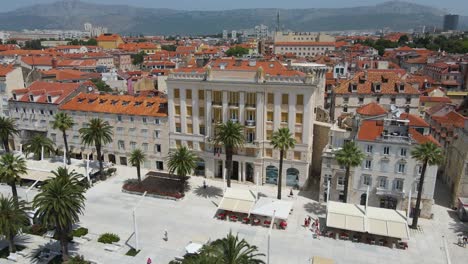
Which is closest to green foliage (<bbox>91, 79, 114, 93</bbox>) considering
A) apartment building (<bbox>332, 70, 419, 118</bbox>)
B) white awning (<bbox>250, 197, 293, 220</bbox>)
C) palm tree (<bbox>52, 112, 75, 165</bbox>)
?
palm tree (<bbox>52, 112, 75, 165</bbox>)

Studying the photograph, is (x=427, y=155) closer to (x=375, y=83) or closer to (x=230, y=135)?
(x=230, y=135)

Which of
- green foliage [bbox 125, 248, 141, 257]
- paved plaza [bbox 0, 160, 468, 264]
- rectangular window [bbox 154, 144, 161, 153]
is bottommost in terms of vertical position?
paved plaza [bbox 0, 160, 468, 264]

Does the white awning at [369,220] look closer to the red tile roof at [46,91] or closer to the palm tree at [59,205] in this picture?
the palm tree at [59,205]

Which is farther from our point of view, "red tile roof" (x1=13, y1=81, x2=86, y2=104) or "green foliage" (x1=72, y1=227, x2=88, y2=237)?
"red tile roof" (x1=13, y1=81, x2=86, y2=104)

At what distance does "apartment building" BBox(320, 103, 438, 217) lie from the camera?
57.3 metres

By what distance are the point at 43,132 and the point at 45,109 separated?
18.8ft

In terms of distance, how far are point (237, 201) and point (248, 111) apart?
707 inches

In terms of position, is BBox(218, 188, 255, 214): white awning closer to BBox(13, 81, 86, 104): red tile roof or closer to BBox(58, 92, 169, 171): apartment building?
BBox(58, 92, 169, 171): apartment building

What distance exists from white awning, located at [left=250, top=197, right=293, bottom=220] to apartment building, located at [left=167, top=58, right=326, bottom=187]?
12.5 metres

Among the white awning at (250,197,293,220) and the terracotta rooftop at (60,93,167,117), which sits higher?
the terracotta rooftop at (60,93,167,117)

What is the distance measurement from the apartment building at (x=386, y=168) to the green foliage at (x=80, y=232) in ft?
126

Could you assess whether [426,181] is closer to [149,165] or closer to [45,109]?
[149,165]

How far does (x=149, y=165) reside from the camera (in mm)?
80812

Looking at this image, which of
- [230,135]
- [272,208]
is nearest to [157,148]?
Result: [230,135]
